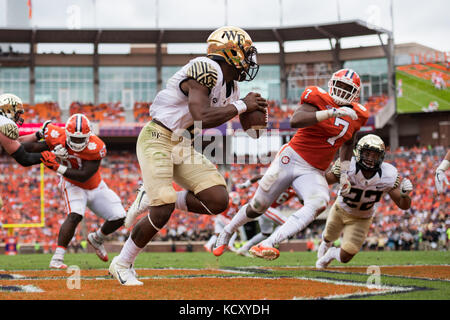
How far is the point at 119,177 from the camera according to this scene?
24438 millimetres

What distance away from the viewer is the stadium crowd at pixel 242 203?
1694cm

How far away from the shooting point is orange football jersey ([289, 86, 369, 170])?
5.61 m

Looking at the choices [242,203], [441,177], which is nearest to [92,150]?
[441,177]

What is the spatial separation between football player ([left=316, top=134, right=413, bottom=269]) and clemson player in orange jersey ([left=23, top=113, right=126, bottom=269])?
2.87 metres

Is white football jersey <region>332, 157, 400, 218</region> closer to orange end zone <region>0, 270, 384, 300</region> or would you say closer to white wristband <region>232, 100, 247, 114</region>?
orange end zone <region>0, 270, 384, 300</region>

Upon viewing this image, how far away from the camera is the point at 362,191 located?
249 inches

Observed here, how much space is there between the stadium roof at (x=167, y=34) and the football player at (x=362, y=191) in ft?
72.5

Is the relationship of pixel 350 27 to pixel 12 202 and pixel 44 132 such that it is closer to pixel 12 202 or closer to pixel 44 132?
pixel 12 202

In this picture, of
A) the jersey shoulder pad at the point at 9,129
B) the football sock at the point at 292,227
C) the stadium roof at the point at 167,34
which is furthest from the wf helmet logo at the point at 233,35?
the stadium roof at the point at 167,34

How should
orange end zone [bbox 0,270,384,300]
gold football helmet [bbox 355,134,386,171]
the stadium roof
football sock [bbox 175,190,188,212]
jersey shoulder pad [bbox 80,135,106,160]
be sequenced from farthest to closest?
1. the stadium roof
2. jersey shoulder pad [bbox 80,135,106,160]
3. gold football helmet [bbox 355,134,386,171]
4. football sock [bbox 175,190,188,212]
5. orange end zone [bbox 0,270,384,300]

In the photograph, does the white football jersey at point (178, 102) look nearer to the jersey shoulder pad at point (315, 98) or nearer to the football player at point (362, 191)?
the jersey shoulder pad at point (315, 98)

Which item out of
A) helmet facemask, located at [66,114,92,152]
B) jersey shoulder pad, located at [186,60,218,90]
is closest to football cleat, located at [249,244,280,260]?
jersey shoulder pad, located at [186,60,218,90]

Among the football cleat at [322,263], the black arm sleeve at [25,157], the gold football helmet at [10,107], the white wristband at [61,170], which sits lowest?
the football cleat at [322,263]

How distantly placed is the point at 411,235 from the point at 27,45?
22.0 meters
